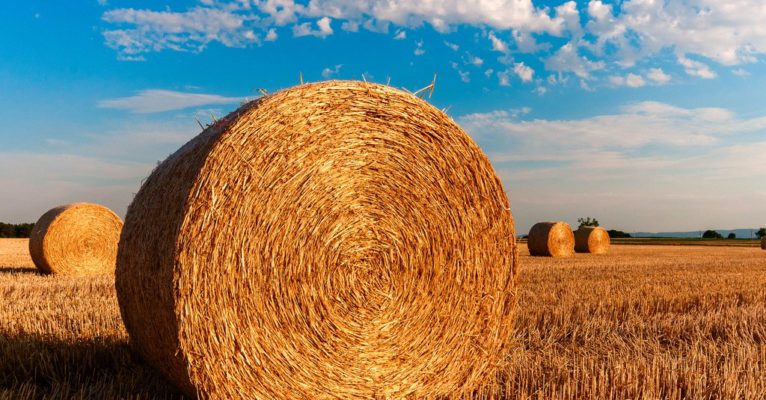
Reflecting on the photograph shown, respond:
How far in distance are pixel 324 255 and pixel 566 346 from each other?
266 cm

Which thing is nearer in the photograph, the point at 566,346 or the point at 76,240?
the point at 566,346

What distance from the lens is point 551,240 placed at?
19.9 metres

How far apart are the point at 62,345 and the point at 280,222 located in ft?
8.37

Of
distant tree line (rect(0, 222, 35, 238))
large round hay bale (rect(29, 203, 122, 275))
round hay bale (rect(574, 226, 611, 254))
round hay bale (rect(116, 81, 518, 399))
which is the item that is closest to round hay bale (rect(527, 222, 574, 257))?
round hay bale (rect(574, 226, 611, 254))

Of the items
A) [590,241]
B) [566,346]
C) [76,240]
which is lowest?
[566,346]

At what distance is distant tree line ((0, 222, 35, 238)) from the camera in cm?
3066

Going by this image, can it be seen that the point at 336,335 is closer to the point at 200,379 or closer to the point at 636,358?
the point at 200,379

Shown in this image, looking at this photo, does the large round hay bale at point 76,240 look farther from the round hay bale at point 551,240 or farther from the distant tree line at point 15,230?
the distant tree line at point 15,230

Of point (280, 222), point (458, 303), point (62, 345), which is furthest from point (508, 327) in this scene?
point (62, 345)

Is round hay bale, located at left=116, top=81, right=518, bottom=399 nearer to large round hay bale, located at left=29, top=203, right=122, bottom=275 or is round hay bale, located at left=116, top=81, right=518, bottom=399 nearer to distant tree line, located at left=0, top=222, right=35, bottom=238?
large round hay bale, located at left=29, top=203, right=122, bottom=275

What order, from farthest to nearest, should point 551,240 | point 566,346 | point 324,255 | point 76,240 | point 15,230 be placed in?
point 15,230 → point 551,240 → point 76,240 → point 566,346 → point 324,255

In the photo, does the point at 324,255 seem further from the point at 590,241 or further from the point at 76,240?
the point at 590,241

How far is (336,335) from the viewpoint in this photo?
12.7 feet

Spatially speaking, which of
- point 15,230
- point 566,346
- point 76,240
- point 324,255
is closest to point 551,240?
point 76,240
